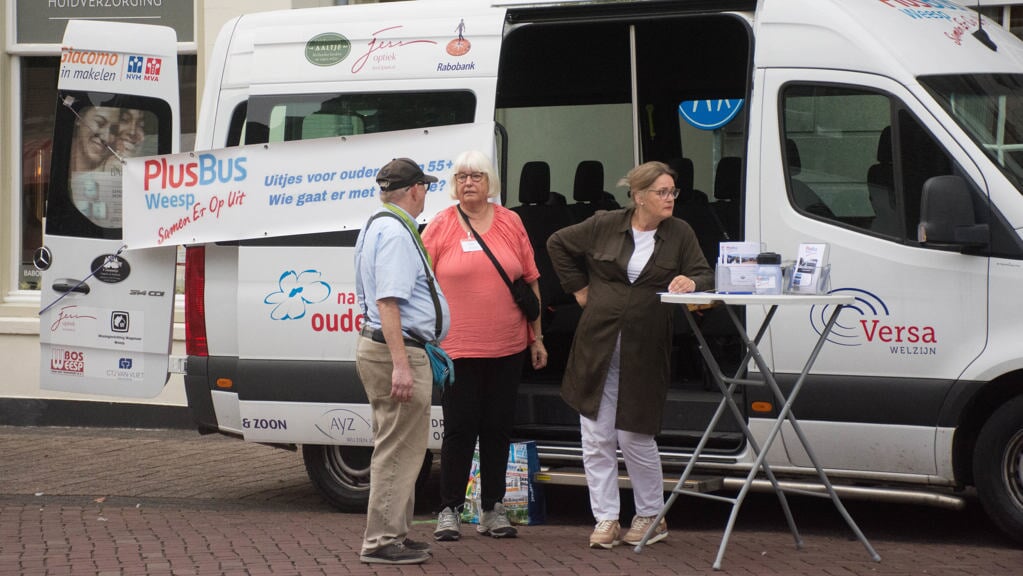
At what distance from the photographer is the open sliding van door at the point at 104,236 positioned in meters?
8.02

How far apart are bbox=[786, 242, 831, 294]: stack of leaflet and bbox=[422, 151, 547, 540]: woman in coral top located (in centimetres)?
137

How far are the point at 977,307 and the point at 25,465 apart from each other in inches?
246

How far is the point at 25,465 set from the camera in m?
9.80

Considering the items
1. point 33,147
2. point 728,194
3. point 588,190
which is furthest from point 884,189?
point 33,147

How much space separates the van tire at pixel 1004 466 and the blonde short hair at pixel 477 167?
250 cm

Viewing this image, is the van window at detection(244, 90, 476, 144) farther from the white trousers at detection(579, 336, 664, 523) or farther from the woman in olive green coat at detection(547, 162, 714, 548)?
the white trousers at detection(579, 336, 664, 523)

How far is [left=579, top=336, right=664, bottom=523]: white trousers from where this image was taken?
6.77 m

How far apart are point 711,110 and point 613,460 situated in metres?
3.82

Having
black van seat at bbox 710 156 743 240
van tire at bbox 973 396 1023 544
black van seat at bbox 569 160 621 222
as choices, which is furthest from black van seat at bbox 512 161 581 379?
van tire at bbox 973 396 1023 544

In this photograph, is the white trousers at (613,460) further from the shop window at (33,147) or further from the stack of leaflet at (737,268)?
the shop window at (33,147)

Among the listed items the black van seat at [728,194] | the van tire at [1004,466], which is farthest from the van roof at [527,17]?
the black van seat at [728,194]

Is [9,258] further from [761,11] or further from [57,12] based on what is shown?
[761,11]

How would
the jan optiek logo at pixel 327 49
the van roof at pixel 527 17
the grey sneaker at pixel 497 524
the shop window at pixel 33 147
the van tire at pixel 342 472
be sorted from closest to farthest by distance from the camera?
the van roof at pixel 527 17
the grey sneaker at pixel 497 524
the jan optiek logo at pixel 327 49
the van tire at pixel 342 472
the shop window at pixel 33 147

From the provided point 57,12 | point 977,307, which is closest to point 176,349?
point 57,12
